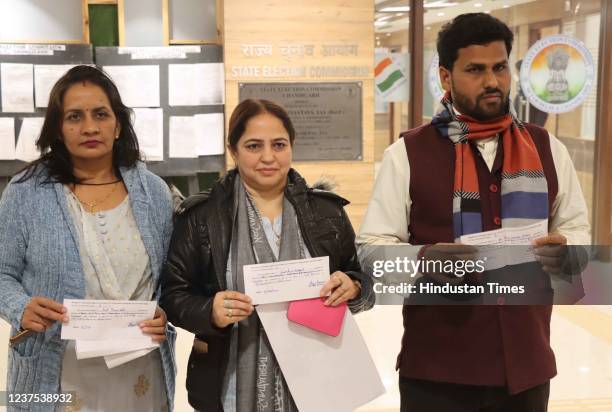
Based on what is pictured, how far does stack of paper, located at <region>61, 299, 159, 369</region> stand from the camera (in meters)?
1.81

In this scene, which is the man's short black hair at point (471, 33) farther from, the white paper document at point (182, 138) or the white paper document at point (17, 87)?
the white paper document at point (17, 87)

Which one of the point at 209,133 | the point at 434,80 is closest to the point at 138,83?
the point at 209,133

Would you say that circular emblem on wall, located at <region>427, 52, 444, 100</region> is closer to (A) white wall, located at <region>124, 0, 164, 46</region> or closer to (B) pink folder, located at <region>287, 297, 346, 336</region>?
(A) white wall, located at <region>124, 0, 164, 46</region>

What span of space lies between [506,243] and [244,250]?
735 mm

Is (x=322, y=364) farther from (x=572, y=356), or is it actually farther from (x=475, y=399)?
(x=572, y=356)

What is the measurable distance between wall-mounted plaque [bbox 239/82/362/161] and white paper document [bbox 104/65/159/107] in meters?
0.57

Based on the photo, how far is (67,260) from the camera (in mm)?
1831

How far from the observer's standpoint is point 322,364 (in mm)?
1895

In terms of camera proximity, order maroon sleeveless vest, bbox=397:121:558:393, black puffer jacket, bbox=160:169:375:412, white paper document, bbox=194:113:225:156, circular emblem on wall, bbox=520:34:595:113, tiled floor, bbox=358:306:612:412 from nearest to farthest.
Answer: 1. black puffer jacket, bbox=160:169:375:412
2. maroon sleeveless vest, bbox=397:121:558:393
3. tiled floor, bbox=358:306:612:412
4. white paper document, bbox=194:113:225:156
5. circular emblem on wall, bbox=520:34:595:113

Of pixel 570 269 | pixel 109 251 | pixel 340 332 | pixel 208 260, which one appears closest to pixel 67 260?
pixel 109 251

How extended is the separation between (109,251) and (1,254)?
11.0 inches

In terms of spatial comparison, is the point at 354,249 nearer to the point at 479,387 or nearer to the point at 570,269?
the point at 479,387

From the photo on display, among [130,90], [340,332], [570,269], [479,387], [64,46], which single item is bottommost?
[479,387]

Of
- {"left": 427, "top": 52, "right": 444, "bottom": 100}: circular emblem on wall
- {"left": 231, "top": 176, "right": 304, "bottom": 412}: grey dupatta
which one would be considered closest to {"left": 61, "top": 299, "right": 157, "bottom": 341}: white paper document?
{"left": 231, "top": 176, "right": 304, "bottom": 412}: grey dupatta
